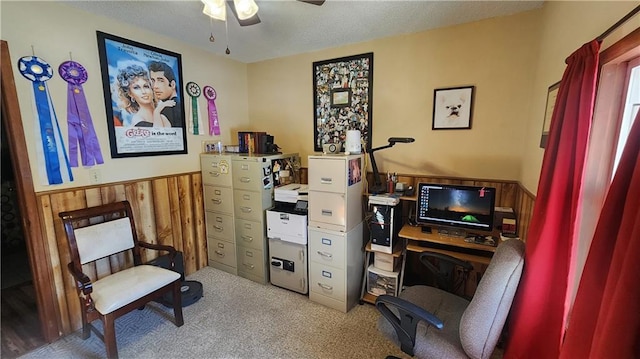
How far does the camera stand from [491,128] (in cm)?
228

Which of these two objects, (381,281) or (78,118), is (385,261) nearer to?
(381,281)

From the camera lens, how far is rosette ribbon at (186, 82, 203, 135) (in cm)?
286

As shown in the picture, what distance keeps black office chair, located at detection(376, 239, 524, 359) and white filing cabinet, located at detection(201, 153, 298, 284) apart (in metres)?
1.59

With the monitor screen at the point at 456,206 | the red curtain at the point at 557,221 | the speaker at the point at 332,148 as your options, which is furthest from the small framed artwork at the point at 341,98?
the red curtain at the point at 557,221

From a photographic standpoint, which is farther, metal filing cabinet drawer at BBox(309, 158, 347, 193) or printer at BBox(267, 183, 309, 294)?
printer at BBox(267, 183, 309, 294)

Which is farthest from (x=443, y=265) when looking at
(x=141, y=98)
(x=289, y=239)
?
(x=141, y=98)

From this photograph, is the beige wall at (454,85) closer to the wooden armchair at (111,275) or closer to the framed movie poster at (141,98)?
the framed movie poster at (141,98)

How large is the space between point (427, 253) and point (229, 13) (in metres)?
2.33

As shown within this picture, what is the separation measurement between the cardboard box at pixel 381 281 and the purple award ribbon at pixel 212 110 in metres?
2.26

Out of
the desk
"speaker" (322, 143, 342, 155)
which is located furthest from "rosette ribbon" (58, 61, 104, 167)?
the desk

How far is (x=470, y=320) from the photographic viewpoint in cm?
121

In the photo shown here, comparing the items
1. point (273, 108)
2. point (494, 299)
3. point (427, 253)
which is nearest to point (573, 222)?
point (494, 299)

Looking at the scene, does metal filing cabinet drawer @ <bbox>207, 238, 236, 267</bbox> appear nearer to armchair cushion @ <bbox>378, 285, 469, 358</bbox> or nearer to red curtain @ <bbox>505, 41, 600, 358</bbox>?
armchair cushion @ <bbox>378, 285, 469, 358</bbox>

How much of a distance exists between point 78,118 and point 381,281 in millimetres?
2794
